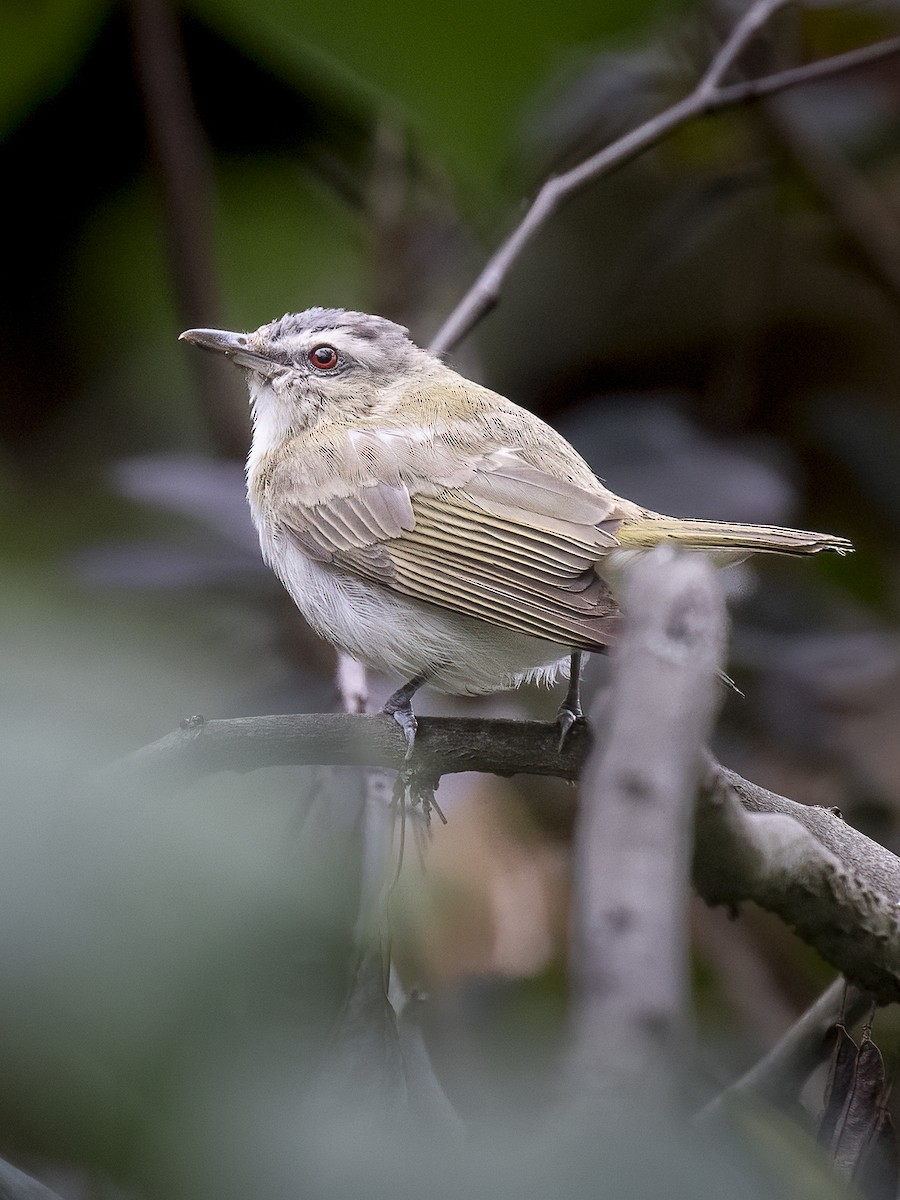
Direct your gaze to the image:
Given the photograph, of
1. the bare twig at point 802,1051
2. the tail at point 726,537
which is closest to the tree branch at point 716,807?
the bare twig at point 802,1051

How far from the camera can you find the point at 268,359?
351 centimetres

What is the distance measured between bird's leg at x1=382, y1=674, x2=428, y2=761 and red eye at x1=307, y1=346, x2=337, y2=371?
43.4 inches

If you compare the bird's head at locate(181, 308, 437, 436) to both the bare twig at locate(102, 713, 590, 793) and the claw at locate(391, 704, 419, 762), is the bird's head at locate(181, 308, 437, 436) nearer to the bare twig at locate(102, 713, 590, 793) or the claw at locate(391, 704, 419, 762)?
the claw at locate(391, 704, 419, 762)

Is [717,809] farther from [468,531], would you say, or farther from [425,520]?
[425,520]

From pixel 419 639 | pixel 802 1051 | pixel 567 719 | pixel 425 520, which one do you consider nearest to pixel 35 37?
pixel 425 520

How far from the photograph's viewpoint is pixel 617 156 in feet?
10.4

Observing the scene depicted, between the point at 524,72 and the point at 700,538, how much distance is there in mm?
1495

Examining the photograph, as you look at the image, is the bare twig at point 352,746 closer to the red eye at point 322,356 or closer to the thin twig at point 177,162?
the red eye at point 322,356

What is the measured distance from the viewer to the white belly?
2.80m

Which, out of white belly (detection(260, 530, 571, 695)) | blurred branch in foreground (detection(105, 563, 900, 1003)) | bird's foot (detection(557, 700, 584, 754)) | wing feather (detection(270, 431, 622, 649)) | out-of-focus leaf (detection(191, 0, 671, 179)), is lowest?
blurred branch in foreground (detection(105, 563, 900, 1003))

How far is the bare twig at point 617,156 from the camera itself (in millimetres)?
3010

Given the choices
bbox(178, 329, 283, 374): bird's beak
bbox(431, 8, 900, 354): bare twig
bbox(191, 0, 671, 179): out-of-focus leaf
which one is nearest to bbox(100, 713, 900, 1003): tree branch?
bbox(431, 8, 900, 354): bare twig

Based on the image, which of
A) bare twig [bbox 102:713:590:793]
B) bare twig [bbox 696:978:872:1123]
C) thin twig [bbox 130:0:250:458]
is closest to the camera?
bare twig [bbox 696:978:872:1123]

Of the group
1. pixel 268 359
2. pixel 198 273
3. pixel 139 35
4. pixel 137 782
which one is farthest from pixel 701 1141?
pixel 139 35
